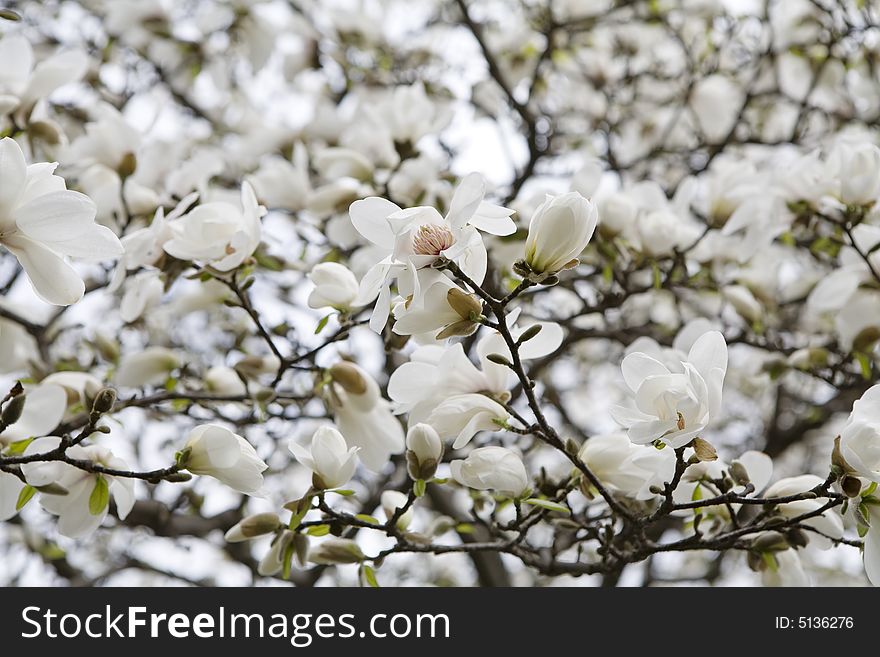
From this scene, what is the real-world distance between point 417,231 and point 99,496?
0.52m

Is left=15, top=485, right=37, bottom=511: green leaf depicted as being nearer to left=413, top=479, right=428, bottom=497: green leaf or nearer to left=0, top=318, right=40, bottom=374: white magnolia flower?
left=413, top=479, right=428, bottom=497: green leaf

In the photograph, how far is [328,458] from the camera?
979 millimetres

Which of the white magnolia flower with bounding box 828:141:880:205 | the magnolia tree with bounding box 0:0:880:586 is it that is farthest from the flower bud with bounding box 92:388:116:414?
the white magnolia flower with bounding box 828:141:880:205

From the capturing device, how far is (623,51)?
2.80 meters

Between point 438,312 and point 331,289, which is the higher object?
point 438,312

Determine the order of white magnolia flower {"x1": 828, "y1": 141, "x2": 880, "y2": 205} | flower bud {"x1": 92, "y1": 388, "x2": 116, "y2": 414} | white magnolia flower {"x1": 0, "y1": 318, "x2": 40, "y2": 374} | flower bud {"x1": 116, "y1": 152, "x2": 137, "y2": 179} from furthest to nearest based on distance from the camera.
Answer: white magnolia flower {"x1": 0, "y1": 318, "x2": 40, "y2": 374} < flower bud {"x1": 116, "y1": 152, "x2": 137, "y2": 179} < white magnolia flower {"x1": 828, "y1": 141, "x2": 880, "y2": 205} < flower bud {"x1": 92, "y1": 388, "x2": 116, "y2": 414}

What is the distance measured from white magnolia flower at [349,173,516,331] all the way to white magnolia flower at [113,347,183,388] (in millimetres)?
758

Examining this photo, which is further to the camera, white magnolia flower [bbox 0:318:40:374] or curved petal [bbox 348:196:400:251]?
white magnolia flower [bbox 0:318:40:374]

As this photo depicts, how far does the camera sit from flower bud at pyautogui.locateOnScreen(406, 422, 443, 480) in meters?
0.96

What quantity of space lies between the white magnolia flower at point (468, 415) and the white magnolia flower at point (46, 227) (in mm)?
391

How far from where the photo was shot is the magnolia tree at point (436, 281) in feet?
2.88

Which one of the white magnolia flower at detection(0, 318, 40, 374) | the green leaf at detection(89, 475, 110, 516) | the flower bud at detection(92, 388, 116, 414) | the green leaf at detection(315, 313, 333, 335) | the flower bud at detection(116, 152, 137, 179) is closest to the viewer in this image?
the flower bud at detection(92, 388, 116, 414)

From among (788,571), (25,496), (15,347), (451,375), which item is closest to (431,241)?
(451,375)

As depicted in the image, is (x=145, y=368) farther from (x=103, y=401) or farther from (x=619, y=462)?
(x=619, y=462)
